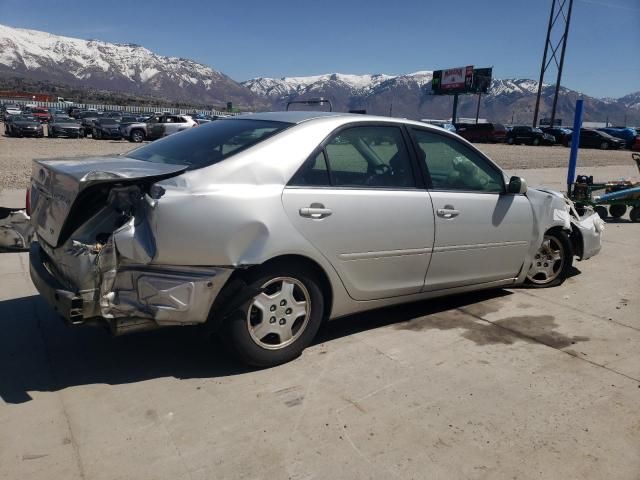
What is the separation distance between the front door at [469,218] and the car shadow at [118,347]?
0.41 meters


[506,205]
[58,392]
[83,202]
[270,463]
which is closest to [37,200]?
[83,202]

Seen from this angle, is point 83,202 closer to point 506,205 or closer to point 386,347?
point 386,347

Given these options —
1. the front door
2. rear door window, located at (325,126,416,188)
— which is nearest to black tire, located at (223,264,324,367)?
rear door window, located at (325,126,416,188)

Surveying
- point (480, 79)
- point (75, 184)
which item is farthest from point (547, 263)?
point (480, 79)

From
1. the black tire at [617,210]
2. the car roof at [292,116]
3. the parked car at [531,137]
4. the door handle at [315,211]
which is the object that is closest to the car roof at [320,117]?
the car roof at [292,116]

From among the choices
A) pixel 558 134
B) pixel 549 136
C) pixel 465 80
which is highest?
pixel 465 80

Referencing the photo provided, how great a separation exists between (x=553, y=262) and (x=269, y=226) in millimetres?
3396

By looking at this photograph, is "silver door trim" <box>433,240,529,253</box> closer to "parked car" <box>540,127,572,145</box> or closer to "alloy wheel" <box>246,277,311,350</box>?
A: "alloy wheel" <box>246,277,311,350</box>

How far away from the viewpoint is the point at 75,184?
3064 mm

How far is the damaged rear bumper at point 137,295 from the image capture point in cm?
303

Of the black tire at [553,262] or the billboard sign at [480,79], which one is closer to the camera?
the black tire at [553,262]

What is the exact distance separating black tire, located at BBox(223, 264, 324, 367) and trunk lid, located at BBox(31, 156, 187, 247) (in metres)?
0.84

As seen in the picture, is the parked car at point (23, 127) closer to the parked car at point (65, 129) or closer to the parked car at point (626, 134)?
the parked car at point (65, 129)

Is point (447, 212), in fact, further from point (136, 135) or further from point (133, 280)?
point (136, 135)
